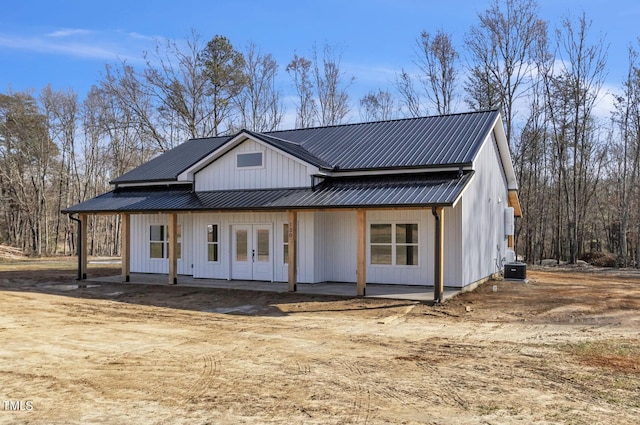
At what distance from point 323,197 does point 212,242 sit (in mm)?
5122

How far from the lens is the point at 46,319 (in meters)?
11.1

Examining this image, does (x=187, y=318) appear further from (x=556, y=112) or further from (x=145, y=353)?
(x=556, y=112)

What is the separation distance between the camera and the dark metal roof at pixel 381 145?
15.4m

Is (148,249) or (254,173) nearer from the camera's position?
(254,173)

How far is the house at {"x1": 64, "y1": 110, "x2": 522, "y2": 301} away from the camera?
1445cm

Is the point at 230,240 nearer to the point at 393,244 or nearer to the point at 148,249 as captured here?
the point at 148,249

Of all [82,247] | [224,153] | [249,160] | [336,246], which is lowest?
[82,247]

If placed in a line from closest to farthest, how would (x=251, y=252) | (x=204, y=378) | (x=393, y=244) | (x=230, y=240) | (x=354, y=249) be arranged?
(x=204, y=378) → (x=393, y=244) → (x=354, y=249) → (x=251, y=252) → (x=230, y=240)

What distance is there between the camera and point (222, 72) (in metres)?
34.0

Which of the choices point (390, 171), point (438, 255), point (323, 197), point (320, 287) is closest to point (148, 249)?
point (320, 287)

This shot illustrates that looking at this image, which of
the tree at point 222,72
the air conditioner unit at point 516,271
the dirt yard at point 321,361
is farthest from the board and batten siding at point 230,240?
the tree at point 222,72

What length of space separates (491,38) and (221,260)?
21832 mm

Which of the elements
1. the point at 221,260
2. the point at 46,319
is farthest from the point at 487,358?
the point at 221,260

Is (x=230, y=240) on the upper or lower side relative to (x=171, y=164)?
lower
